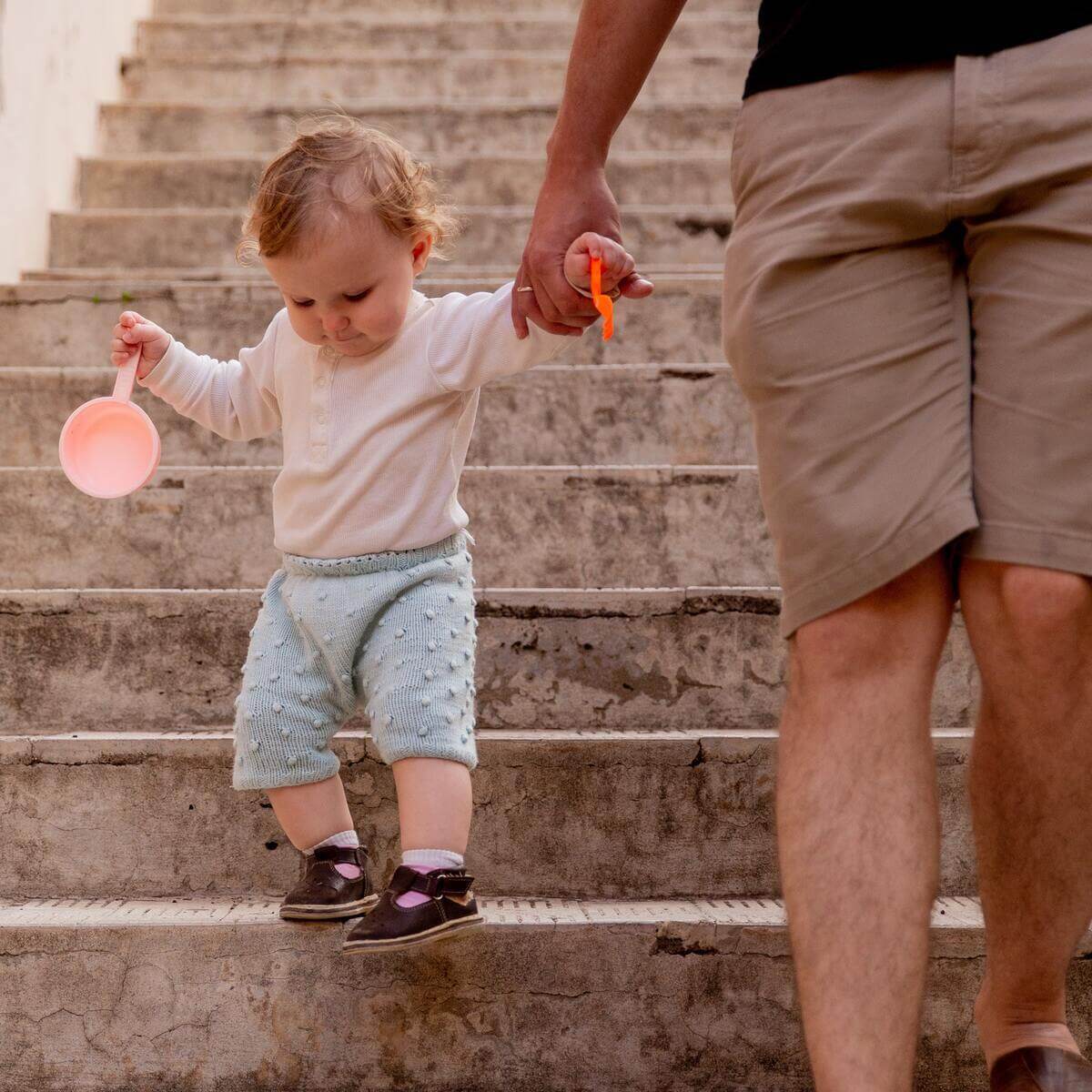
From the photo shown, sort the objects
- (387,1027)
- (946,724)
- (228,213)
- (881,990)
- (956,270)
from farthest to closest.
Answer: (228,213)
(946,724)
(387,1027)
(956,270)
(881,990)

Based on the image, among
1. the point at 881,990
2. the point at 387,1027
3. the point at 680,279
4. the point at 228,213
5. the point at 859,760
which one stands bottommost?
the point at 387,1027

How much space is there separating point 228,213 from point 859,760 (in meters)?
2.81

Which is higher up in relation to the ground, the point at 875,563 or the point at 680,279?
the point at 680,279

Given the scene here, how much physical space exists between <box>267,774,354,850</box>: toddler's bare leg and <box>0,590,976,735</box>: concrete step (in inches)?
12.4

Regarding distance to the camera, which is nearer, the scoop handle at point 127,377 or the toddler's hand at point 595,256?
the toddler's hand at point 595,256

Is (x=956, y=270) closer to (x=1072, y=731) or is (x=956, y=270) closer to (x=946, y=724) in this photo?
(x=1072, y=731)

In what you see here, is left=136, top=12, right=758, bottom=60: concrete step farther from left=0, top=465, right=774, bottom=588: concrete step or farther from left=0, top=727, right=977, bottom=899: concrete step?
left=0, top=727, right=977, bottom=899: concrete step

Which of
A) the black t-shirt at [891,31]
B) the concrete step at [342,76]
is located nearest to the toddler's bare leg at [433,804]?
the black t-shirt at [891,31]

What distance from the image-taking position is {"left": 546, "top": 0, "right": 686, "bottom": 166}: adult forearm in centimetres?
140

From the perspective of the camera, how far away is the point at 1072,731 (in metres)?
1.23

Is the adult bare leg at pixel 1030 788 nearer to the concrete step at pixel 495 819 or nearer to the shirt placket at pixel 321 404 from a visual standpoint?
the concrete step at pixel 495 819

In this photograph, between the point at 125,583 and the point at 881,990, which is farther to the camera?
Answer: the point at 125,583

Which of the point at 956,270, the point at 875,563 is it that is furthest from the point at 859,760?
the point at 956,270

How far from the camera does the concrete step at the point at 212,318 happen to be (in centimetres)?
301
